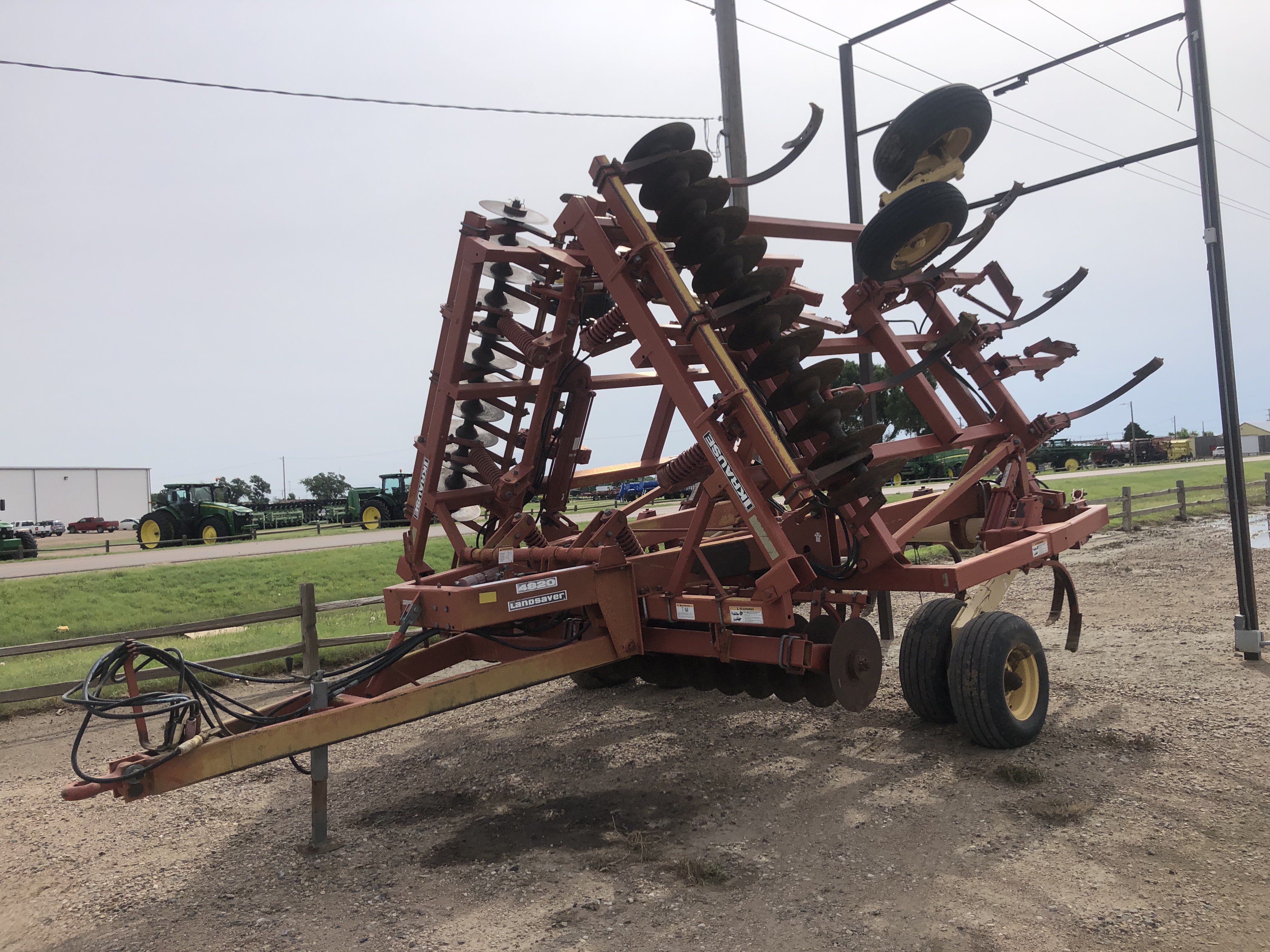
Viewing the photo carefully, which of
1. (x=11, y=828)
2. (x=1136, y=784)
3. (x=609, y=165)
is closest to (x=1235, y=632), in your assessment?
(x=1136, y=784)

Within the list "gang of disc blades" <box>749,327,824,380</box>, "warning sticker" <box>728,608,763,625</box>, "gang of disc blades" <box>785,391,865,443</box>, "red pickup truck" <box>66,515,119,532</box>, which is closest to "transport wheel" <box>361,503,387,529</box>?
"red pickup truck" <box>66,515,119,532</box>

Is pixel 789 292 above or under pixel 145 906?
above

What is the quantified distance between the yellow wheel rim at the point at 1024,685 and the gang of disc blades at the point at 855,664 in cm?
152

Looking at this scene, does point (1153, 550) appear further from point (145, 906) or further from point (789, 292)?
point (145, 906)

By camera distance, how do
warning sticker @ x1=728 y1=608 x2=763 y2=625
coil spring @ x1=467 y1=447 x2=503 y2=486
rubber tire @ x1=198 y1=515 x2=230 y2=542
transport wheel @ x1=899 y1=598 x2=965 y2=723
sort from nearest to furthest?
1. warning sticker @ x1=728 y1=608 x2=763 y2=625
2. transport wheel @ x1=899 y1=598 x2=965 y2=723
3. coil spring @ x1=467 y1=447 x2=503 y2=486
4. rubber tire @ x1=198 y1=515 x2=230 y2=542

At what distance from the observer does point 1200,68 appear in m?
8.44

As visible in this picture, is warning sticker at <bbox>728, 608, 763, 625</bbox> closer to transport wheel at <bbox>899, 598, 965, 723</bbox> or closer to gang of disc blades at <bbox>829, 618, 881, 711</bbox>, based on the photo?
gang of disc blades at <bbox>829, 618, 881, 711</bbox>

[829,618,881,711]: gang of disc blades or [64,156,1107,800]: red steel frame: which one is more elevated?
[64,156,1107,800]: red steel frame

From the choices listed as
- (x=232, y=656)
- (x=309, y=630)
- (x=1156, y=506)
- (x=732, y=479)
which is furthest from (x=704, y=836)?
(x=1156, y=506)

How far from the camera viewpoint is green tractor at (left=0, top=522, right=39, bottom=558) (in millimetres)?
25281

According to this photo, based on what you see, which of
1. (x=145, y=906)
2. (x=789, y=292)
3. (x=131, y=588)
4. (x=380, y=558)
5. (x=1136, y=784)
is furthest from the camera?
(x=380, y=558)

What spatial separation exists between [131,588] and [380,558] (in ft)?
15.1

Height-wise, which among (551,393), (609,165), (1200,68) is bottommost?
(551,393)

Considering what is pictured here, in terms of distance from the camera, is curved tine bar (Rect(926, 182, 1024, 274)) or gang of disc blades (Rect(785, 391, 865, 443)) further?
curved tine bar (Rect(926, 182, 1024, 274))
